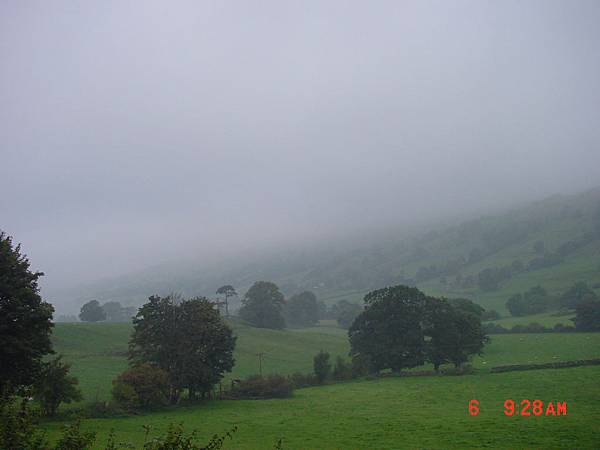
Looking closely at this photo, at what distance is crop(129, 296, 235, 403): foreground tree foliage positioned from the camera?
4522 cm

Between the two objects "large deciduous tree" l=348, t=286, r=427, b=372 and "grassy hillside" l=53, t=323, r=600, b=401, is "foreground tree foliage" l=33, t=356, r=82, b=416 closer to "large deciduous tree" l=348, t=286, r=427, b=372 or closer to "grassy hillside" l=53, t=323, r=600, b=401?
"grassy hillside" l=53, t=323, r=600, b=401

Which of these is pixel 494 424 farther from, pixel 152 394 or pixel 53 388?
pixel 53 388

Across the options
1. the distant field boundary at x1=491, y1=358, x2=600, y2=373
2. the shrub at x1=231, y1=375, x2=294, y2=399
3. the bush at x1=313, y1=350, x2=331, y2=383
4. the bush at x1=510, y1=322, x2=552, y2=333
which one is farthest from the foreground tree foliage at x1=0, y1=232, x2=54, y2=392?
the bush at x1=510, y1=322, x2=552, y2=333

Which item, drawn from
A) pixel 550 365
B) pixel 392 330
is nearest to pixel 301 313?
pixel 392 330

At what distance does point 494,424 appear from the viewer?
2847 cm

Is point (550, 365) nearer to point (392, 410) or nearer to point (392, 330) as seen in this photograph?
point (392, 330)

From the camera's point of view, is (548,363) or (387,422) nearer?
(387,422)

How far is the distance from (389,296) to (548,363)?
76.1 feet

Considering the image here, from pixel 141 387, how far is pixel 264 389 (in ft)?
48.0

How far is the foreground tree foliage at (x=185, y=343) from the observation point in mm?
45219

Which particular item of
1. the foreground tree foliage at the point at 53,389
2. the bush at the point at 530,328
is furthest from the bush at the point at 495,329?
the foreground tree foliage at the point at 53,389

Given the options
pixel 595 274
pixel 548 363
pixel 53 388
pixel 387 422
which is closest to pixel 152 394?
pixel 53 388

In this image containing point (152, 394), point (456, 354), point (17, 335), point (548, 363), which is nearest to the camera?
point (17, 335)

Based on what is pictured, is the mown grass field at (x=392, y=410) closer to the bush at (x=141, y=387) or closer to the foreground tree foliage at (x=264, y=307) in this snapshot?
the bush at (x=141, y=387)
